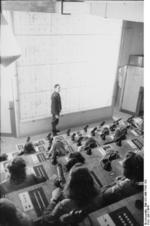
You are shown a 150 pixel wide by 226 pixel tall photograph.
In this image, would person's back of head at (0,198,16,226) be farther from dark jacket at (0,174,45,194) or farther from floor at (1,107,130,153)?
floor at (1,107,130,153)

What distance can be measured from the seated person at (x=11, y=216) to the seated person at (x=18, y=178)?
0.48 meters

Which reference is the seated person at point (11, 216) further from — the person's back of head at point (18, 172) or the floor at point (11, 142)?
the floor at point (11, 142)

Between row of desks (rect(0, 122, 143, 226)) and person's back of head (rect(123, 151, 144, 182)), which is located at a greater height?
person's back of head (rect(123, 151, 144, 182))

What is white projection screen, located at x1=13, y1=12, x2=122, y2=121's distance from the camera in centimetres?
341

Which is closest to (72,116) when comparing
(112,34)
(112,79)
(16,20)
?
(112,79)

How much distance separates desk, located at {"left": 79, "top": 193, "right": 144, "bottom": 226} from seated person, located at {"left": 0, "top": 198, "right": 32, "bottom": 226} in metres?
0.38

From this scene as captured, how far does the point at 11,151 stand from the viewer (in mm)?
3604

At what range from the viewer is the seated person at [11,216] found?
141 centimetres

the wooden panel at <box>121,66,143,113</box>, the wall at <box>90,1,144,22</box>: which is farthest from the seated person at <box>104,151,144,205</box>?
the wooden panel at <box>121,66,143,113</box>

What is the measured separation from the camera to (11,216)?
1436mm

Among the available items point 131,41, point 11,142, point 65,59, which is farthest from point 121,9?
point 131,41

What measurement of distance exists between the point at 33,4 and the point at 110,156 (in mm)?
2435

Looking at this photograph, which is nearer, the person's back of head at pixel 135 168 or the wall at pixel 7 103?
the person's back of head at pixel 135 168

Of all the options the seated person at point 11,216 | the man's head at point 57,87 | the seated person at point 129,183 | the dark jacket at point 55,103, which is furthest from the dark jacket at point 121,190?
the man's head at point 57,87
